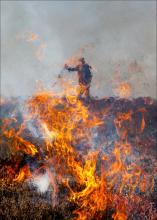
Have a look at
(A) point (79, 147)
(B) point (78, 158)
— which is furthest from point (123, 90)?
(B) point (78, 158)

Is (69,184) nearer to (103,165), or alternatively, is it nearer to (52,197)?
(52,197)

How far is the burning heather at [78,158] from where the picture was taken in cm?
1035

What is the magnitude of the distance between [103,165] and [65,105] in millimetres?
6428

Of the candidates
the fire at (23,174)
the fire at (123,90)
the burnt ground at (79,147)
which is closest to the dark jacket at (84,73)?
the burnt ground at (79,147)

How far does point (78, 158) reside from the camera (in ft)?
50.2

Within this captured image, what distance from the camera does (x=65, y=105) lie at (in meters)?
20.5

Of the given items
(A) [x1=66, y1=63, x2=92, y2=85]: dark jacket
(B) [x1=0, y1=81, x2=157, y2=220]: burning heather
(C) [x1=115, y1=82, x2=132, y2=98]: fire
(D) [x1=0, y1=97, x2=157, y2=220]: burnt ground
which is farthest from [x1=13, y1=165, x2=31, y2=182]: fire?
(C) [x1=115, y1=82, x2=132, y2=98]: fire

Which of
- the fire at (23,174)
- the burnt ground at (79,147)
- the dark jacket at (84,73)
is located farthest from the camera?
the dark jacket at (84,73)

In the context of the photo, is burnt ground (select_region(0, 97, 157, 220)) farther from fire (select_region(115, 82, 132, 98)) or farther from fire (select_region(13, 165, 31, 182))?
fire (select_region(115, 82, 132, 98))

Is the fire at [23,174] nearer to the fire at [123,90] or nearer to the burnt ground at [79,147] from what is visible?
the burnt ground at [79,147]

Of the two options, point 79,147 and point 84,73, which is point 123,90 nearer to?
point 84,73

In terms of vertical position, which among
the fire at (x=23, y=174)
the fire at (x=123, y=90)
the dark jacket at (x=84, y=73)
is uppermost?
the dark jacket at (x=84, y=73)

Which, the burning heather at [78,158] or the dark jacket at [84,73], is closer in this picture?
the burning heather at [78,158]

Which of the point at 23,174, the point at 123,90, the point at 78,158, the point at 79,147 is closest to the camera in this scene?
the point at 23,174
